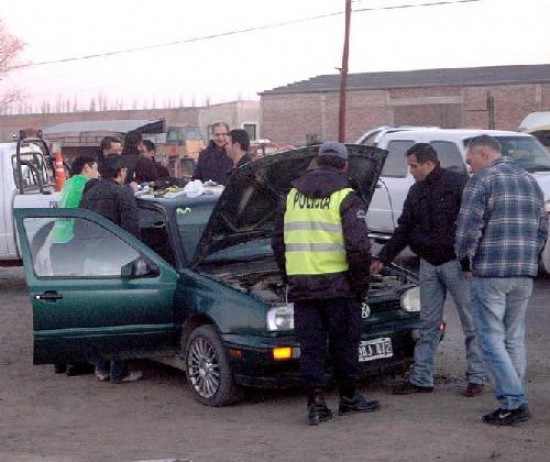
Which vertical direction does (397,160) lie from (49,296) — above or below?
above

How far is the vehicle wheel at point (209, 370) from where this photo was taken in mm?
7598

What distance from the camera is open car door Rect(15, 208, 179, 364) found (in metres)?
8.07

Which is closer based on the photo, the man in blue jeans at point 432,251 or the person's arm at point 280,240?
the person's arm at point 280,240

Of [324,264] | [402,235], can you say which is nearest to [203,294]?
[324,264]

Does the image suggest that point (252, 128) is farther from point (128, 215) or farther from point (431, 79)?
point (128, 215)

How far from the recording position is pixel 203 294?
7.80m

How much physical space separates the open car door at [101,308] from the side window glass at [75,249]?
0.02 metres

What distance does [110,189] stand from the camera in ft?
29.2

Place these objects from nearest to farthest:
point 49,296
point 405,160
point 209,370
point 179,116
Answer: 1. point 209,370
2. point 49,296
3. point 405,160
4. point 179,116

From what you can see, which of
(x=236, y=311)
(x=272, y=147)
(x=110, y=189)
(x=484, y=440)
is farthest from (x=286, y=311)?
(x=272, y=147)

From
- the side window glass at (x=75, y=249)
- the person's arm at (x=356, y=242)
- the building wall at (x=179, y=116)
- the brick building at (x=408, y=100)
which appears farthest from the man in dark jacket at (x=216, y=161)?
the building wall at (x=179, y=116)

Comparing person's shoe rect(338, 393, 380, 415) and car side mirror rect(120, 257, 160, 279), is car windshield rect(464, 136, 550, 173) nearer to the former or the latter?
car side mirror rect(120, 257, 160, 279)

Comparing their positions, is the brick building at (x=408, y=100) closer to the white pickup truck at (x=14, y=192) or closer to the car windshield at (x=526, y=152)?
the car windshield at (x=526, y=152)

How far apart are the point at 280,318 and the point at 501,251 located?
1.62 m
